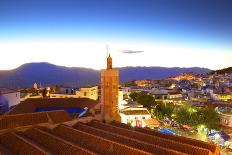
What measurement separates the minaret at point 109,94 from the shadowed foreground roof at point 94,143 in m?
4.12

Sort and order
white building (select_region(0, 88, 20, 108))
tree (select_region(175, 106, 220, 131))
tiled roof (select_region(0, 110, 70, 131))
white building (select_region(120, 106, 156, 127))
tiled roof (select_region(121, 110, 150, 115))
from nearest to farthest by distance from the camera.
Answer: tiled roof (select_region(0, 110, 70, 131)) < white building (select_region(0, 88, 20, 108)) < white building (select_region(120, 106, 156, 127)) < tiled roof (select_region(121, 110, 150, 115)) < tree (select_region(175, 106, 220, 131))

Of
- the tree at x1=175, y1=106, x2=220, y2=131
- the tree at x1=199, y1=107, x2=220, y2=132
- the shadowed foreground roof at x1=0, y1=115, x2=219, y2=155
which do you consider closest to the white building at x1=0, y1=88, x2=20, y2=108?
the shadowed foreground roof at x1=0, y1=115, x2=219, y2=155

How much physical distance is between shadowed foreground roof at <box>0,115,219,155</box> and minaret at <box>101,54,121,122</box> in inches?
162

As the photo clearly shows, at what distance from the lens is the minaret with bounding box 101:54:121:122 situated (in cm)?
2589

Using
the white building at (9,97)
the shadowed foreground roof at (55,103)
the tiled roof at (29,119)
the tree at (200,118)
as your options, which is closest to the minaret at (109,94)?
the tiled roof at (29,119)

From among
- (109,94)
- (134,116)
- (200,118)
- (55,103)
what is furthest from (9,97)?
(200,118)

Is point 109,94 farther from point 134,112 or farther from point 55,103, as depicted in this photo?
point 134,112

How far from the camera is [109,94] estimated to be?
85.9ft

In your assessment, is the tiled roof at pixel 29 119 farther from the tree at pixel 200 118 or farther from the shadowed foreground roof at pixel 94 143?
the tree at pixel 200 118

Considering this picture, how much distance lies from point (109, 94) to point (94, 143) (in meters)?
9.11

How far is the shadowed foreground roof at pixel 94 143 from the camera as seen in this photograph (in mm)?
15711

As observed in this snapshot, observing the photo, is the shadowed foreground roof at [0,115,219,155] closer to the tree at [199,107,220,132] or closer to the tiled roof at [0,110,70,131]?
the tiled roof at [0,110,70,131]

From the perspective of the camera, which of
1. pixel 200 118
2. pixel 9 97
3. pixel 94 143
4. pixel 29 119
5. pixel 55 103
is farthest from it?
pixel 200 118

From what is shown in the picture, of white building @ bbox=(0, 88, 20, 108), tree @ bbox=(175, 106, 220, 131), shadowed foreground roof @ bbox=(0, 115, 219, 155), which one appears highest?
white building @ bbox=(0, 88, 20, 108)
